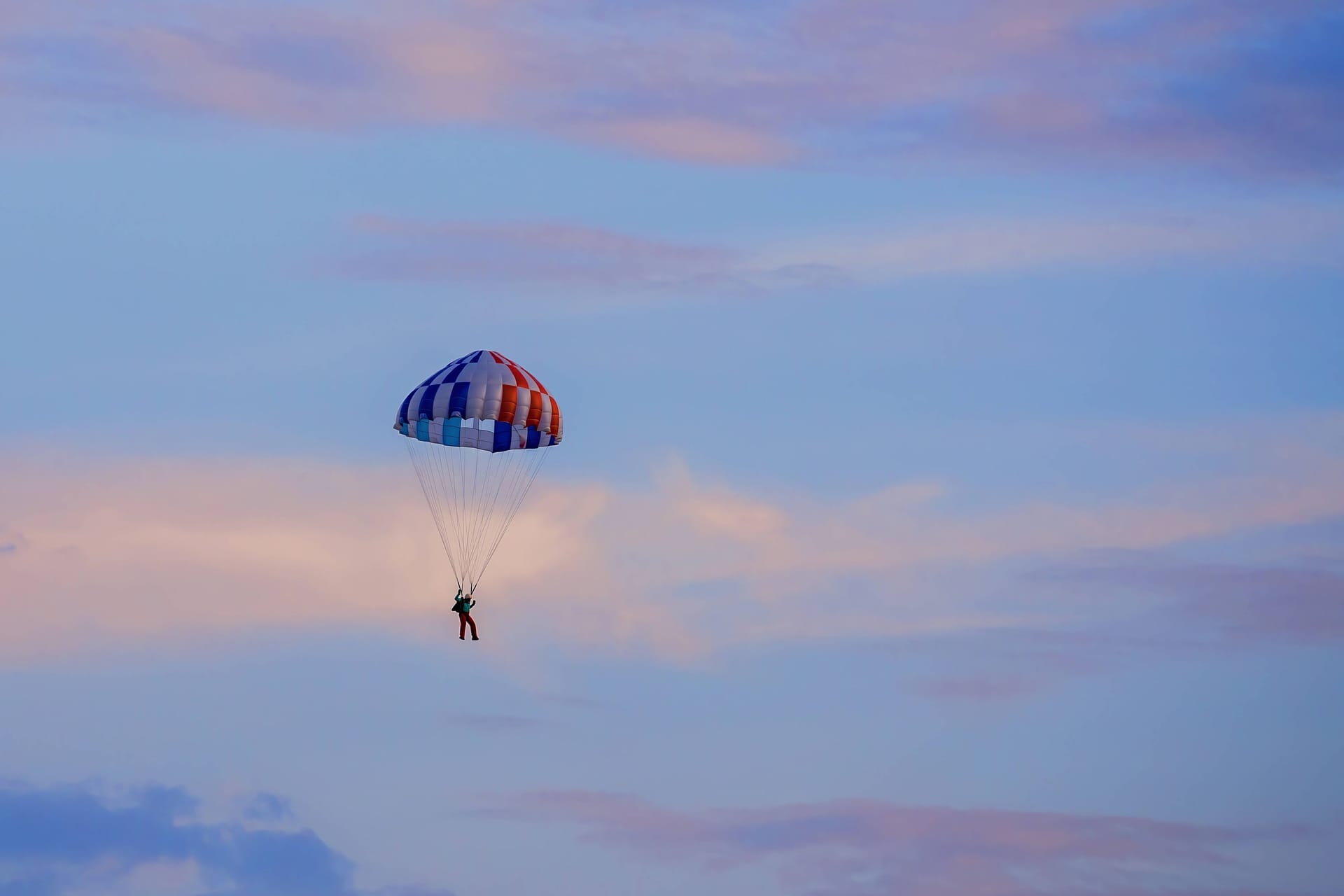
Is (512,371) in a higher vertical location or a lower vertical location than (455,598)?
higher

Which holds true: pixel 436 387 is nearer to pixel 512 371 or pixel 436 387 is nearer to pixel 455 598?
pixel 512 371

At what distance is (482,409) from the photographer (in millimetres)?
71562

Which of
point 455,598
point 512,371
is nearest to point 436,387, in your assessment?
point 512,371

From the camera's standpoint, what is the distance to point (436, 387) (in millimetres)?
73000

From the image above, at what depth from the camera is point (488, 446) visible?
243 feet

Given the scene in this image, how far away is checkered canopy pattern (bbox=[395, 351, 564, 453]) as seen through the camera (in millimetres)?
71750

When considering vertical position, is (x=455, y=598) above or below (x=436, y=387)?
below

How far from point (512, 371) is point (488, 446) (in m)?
3.40

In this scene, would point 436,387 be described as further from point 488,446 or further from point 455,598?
point 455,598

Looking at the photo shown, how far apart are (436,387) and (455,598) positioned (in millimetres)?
9109

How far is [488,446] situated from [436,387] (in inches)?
136

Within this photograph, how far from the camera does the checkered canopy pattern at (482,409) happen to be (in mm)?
71750

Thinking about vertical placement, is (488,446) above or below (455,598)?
above
